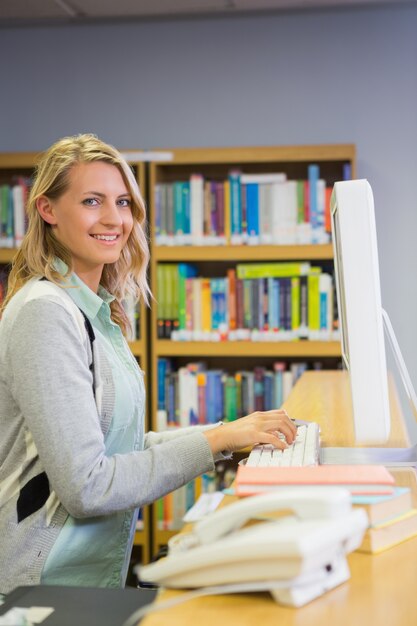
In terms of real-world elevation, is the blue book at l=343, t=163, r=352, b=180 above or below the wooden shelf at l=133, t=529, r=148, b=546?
above

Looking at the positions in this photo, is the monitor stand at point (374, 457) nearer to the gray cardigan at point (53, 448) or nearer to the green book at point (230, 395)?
the gray cardigan at point (53, 448)

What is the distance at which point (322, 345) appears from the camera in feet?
11.3

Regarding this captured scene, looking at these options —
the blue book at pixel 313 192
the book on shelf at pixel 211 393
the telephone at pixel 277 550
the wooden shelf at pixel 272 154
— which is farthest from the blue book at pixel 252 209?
the telephone at pixel 277 550

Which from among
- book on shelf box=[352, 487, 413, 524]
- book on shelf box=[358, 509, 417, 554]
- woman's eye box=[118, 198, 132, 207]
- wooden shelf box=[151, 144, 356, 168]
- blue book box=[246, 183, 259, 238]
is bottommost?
book on shelf box=[358, 509, 417, 554]

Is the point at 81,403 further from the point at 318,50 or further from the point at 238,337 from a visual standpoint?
the point at 318,50

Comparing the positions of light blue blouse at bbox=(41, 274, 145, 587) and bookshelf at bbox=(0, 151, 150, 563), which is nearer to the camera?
light blue blouse at bbox=(41, 274, 145, 587)

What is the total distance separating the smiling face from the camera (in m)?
1.59

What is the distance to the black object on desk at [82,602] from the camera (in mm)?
1017

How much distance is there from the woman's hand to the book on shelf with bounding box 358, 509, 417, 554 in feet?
1.13

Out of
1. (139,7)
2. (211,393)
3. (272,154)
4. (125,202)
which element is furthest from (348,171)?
(125,202)

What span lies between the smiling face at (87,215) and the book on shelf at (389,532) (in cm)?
80

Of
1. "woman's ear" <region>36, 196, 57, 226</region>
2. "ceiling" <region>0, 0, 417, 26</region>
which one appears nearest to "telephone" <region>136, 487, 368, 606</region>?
"woman's ear" <region>36, 196, 57, 226</region>

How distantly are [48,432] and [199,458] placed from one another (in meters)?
0.27

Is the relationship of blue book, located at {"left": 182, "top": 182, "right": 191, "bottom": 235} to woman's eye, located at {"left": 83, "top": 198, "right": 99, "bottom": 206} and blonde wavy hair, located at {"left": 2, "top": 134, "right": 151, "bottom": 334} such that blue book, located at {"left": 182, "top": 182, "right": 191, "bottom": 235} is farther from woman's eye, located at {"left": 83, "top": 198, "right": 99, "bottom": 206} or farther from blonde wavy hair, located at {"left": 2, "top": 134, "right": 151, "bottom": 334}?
woman's eye, located at {"left": 83, "top": 198, "right": 99, "bottom": 206}
